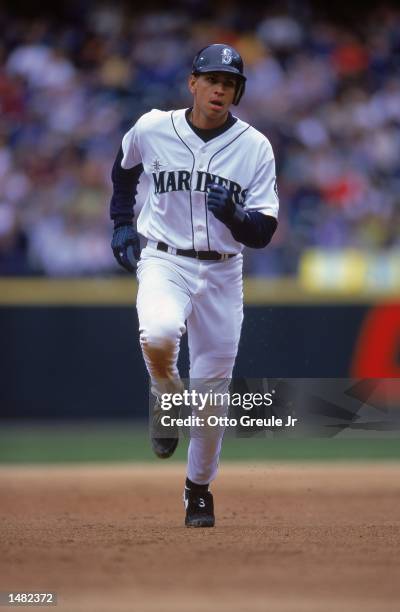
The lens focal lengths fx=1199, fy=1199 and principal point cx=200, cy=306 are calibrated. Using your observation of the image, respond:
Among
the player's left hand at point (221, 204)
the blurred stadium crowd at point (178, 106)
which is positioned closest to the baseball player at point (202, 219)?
the player's left hand at point (221, 204)

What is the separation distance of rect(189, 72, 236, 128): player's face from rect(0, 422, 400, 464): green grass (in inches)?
169

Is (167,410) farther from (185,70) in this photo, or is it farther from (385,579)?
(185,70)

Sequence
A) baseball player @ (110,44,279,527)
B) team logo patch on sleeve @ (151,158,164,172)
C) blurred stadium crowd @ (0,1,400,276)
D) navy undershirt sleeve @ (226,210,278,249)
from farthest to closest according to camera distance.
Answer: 1. blurred stadium crowd @ (0,1,400,276)
2. team logo patch on sleeve @ (151,158,164,172)
3. baseball player @ (110,44,279,527)
4. navy undershirt sleeve @ (226,210,278,249)

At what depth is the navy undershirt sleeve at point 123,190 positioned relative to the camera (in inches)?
225

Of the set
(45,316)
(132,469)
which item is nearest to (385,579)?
(132,469)

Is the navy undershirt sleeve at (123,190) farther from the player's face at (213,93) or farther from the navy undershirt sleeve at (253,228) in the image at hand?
the navy undershirt sleeve at (253,228)

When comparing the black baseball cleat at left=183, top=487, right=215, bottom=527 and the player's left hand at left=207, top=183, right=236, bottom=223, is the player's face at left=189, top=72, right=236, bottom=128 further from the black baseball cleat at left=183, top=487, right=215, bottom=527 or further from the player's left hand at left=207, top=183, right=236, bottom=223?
the black baseball cleat at left=183, top=487, right=215, bottom=527

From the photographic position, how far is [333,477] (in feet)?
26.9

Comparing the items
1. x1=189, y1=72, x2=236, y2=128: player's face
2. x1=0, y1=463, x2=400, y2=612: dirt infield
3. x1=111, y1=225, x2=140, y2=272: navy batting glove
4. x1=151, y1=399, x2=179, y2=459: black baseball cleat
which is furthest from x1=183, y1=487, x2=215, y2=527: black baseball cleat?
x1=189, y1=72, x2=236, y2=128: player's face

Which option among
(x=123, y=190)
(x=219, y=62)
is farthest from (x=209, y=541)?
(x=219, y=62)

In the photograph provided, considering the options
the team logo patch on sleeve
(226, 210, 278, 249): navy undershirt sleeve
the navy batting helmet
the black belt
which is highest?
Result: the navy batting helmet

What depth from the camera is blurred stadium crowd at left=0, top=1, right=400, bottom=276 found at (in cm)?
1047

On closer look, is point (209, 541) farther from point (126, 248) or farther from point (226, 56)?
point (226, 56)

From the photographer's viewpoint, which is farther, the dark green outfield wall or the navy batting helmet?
the dark green outfield wall
